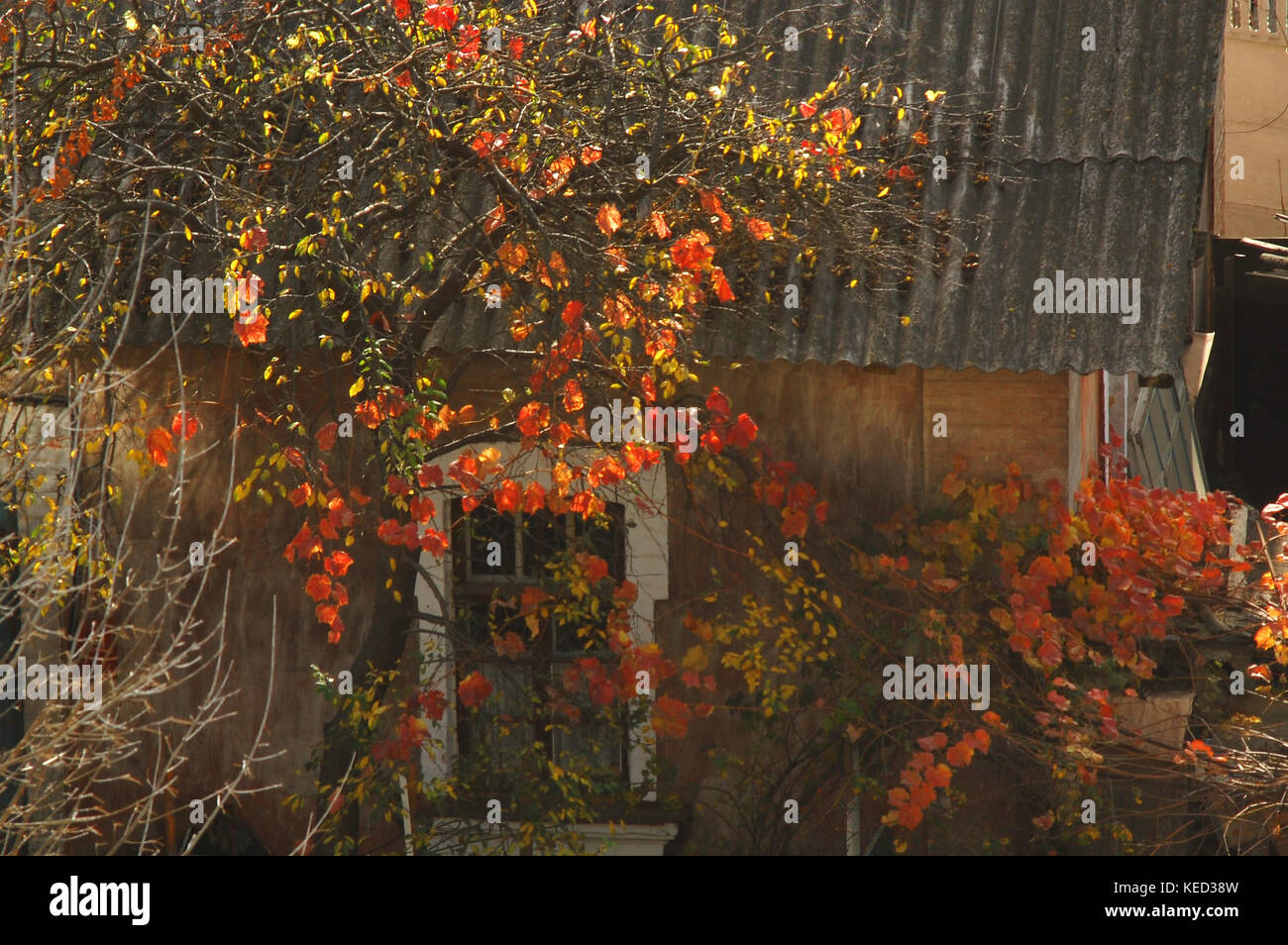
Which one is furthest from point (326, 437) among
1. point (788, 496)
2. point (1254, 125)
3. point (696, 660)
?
point (1254, 125)

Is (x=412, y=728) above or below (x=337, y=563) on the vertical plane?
below

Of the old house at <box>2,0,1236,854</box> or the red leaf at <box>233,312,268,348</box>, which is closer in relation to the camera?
the red leaf at <box>233,312,268,348</box>

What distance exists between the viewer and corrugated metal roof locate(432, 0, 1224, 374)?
6543 mm

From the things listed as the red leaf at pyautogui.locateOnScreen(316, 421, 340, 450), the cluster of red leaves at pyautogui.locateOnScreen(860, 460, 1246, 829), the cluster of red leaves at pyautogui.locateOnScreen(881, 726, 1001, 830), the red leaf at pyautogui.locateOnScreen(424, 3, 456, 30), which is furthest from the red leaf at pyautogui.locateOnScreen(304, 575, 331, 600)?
the cluster of red leaves at pyautogui.locateOnScreen(881, 726, 1001, 830)

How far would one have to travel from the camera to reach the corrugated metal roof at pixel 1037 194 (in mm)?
6543

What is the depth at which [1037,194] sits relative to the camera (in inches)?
277

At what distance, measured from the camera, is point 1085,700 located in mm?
6281

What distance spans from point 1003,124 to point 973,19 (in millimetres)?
854

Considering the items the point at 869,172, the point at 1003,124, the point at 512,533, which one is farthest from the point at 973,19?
the point at 512,533

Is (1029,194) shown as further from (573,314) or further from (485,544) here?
(485,544)

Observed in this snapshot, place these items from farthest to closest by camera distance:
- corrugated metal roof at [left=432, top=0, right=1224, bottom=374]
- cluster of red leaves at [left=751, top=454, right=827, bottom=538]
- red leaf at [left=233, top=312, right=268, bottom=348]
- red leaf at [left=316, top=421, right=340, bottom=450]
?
cluster of red leaves at [left=751, top=454, right=827, bottom=538]
corrugated metal roof at [left=432, top=0, right=1224, bottom=374]
red leaf at [left=316, top=421, right=340, bottom=450]
red leaf at [left=233, top=312, right=268, bottom=348]

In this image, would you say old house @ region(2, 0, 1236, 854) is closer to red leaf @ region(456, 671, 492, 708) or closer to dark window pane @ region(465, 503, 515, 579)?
dark window pane @ region(465, 503, 515, 579)

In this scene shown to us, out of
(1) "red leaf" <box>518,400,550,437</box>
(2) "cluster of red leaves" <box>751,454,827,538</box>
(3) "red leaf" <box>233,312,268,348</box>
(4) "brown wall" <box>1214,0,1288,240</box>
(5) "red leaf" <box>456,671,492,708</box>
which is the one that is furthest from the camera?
(4) "brown wall" <box>1214,0,1288,240</box>
